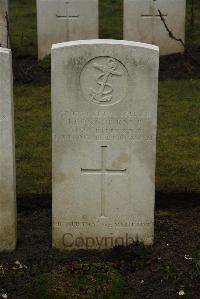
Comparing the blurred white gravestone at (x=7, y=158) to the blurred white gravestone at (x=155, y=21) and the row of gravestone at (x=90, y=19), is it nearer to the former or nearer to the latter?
the row of gravestone at (x=90, y=19)

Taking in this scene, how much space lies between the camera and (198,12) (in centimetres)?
1427

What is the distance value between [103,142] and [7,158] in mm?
708

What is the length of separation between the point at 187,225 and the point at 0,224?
1.57m

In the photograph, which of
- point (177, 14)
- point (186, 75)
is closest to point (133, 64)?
point (186, 75)

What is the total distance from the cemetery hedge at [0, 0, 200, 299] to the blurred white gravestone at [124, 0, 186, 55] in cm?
97

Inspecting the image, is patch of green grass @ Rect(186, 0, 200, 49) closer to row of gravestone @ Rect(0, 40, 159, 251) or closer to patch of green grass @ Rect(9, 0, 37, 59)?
patch of green grass @ Rect(9, 0, 37, 59)

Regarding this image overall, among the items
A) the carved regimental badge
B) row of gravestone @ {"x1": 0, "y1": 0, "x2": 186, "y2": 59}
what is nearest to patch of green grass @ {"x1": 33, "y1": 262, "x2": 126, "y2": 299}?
the carved regimental badge

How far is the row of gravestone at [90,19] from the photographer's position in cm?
1138

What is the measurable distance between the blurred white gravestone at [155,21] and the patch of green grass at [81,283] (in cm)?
712

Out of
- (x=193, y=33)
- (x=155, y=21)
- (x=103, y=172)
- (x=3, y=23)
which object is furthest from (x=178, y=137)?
(x=193, y=33)

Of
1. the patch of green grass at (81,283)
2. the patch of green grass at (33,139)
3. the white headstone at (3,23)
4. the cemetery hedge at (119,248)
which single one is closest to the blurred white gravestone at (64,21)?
the white headstone at (3,23)

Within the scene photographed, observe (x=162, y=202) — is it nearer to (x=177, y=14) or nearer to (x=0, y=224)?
(x=0, y=224)

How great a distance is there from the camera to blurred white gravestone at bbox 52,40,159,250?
505cm

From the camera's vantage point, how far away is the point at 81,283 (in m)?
4.73
